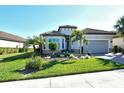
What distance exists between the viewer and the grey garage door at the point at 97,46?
86.3 feet

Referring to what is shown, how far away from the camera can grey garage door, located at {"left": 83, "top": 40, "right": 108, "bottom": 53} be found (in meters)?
26.3

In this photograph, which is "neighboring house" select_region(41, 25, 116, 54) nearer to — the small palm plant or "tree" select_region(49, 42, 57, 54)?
"tree" select_region(49, 42, 57, 54)

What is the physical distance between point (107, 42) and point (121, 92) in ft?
71.2

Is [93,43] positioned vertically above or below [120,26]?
below

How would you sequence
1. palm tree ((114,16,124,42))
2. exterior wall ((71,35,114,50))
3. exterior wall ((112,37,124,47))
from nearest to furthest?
palm tree ((114,16,124,42)) → exterior wall ((112,37,124,47)) → exterior wall ((71,35,114,50))

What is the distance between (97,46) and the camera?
26.8m

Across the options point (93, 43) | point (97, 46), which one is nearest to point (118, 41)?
point (97, 46)

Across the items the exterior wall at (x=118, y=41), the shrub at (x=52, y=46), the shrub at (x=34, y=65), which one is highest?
the exterior wall at (x=118, y=41)

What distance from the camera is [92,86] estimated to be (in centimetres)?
735

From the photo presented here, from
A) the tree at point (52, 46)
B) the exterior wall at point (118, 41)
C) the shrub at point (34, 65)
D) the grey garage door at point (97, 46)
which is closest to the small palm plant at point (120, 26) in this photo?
the exterior wall at point (118, 41)

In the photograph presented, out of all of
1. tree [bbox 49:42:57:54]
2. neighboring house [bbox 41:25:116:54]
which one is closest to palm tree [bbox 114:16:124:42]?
neighboring house [bbox 41:25:116:54]

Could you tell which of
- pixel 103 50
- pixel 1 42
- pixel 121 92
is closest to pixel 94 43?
pixel 103 50

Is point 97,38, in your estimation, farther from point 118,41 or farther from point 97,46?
point 118,41

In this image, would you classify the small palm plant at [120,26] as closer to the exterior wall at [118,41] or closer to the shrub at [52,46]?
the exterior wall at [118,41]
